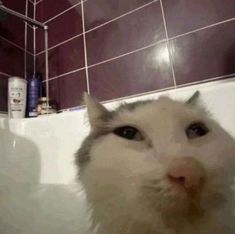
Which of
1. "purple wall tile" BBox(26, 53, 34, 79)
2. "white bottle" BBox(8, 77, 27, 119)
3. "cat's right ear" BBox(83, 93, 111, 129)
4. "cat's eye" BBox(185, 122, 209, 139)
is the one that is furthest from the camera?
"purple wall tile" BBox(26, 53, 34, 79)

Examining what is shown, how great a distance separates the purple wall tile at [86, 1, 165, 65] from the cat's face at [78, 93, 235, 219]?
81 cm

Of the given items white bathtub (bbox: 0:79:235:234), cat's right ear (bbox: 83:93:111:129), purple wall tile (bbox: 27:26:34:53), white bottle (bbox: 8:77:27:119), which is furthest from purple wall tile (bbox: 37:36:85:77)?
cat's right ear (bbox: 83:93:111:129)

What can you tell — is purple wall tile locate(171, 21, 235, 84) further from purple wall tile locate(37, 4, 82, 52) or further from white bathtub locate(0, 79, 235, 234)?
purple wall tile locate(37, 4, 82, 52)

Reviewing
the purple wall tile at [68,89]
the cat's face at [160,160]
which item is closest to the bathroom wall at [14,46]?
the purple wall tile at [68,89]

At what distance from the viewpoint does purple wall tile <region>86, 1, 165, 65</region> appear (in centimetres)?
117

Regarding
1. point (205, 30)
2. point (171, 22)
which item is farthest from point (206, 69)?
point (171, 22)

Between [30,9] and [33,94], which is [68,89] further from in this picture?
[30,9]

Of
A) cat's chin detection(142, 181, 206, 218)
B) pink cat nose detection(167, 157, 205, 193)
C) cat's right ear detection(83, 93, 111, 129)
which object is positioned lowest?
cat's chin detection(142, 181, 206, 218)

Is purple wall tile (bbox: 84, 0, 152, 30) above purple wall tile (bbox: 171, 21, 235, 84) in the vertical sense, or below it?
above

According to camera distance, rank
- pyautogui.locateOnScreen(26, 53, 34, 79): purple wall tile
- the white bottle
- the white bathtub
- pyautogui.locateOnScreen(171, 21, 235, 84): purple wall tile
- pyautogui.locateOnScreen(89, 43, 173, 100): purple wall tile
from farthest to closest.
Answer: pyautogui.locateOnScreen(26, 53, 34, 79): purple wall tile → the white bottle → pyautogui.locateOnScreen(89, 43, 173, 100): purple wall tile → pyautogui.locateOnScreen(171, 21, 235, 84): purple wall tile → the white bathtub

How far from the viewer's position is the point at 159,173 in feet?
0.86

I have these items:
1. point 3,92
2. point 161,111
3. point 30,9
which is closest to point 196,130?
point 161,111

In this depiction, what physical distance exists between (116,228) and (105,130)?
18cm

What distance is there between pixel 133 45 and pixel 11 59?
0.75 m
